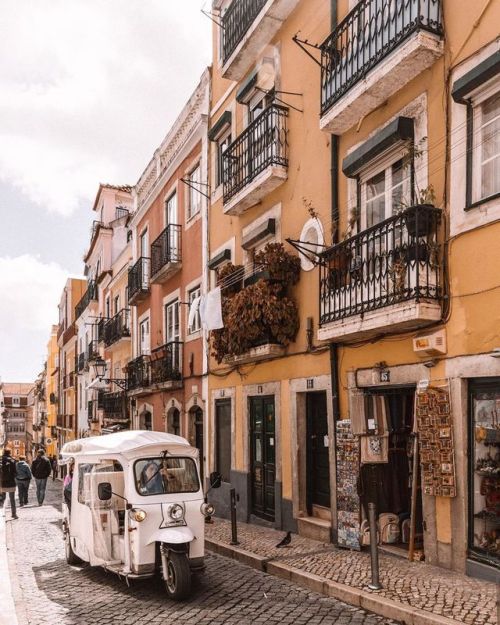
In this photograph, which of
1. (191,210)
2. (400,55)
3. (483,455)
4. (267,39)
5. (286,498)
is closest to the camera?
(483,455)

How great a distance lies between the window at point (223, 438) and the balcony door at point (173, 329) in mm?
2638

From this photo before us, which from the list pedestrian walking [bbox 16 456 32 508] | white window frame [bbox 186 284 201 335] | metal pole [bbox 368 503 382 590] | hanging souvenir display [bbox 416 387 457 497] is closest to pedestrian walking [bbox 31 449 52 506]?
pedestrian walking [bbox 16 456 32 508]

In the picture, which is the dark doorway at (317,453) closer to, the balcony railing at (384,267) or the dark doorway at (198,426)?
the balcony railing at (384,267)

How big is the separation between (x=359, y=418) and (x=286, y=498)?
2.98 metres

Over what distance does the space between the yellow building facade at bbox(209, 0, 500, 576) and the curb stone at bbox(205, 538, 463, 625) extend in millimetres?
1217

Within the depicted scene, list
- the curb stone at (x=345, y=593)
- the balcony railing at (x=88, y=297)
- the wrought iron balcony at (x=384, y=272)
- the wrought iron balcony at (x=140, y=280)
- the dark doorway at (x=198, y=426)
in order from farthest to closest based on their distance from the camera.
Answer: the balcony railing at (x=88, y=297)
the wrought iron balcony at (x=140, y=280)
the dark doorway at (x=198, y=426)
the wrought iron balcony at (x=384, y=272)
the curb stone at (x=345, y=593)

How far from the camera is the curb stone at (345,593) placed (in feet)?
20.1

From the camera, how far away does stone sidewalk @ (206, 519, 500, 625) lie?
20.2ft

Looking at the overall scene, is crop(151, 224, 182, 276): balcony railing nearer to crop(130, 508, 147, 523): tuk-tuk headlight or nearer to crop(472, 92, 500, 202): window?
crop(130, 508, 147, 523): tuk-tuk headlight

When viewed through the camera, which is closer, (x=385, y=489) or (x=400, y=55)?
(x=400, y=55)

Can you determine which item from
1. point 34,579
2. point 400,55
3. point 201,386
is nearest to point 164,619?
point 34,579

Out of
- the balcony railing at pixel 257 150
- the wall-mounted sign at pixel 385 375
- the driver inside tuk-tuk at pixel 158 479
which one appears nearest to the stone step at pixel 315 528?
the wall-mounted sign at pixel 385 375

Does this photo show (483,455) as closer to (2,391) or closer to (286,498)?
(286,498)

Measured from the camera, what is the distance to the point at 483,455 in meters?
7.38
